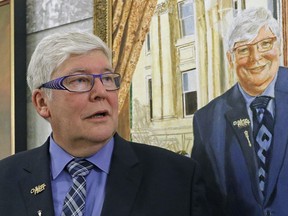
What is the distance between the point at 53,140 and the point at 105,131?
0.30 metres

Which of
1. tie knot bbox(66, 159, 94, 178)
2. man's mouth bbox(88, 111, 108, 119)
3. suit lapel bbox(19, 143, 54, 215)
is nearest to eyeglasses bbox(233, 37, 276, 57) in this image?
man's mouth bbox(88, 111, 108, 119)

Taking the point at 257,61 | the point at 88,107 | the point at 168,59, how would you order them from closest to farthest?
the point at 88,107, the point at 257,61, the point at 168,59

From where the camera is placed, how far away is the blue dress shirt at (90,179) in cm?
163

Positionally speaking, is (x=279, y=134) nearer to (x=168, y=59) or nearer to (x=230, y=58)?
(x=230, y=58)

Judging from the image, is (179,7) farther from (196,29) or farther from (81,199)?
(81,199)

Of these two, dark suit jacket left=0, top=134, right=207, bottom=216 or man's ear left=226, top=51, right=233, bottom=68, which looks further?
man's ear left=226, top=51, right=233, bottom=68

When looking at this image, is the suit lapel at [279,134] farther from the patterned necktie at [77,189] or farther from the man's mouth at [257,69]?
the patterned necktie at [77,189]

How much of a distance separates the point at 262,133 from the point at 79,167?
0.68 metres

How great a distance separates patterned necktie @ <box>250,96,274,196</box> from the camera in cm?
167

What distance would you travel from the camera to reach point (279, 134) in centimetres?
165

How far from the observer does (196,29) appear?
6.33 ft

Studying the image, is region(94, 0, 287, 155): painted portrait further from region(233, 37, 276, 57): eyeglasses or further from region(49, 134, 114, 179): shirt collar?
region(49, 134, 114, 179): shirt collar

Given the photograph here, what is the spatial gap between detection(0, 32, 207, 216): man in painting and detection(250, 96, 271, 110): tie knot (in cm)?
31

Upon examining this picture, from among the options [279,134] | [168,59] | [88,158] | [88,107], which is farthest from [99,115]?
[279,134]
